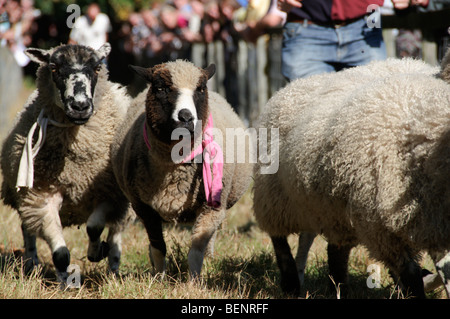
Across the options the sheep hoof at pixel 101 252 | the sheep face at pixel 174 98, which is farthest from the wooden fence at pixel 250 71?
the sheep hoof at pixel 101 252

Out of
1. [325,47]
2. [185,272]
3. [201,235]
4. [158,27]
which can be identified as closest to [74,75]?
[201,235]

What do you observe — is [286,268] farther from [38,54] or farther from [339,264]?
[38,54]

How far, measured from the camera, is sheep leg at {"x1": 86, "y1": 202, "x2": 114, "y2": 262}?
4.27m

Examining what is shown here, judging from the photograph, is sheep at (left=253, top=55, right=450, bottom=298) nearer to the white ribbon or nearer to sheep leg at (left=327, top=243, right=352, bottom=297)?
sheep leg at (left=327, top=243, right=352, bottom=297)

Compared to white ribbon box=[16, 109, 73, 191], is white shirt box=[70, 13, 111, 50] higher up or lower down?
higher up

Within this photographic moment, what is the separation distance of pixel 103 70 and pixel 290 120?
1.52m

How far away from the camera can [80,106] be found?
13.3 feet

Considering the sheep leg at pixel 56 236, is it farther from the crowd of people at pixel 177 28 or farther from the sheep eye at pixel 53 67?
the crowd of people at pixel 177 28

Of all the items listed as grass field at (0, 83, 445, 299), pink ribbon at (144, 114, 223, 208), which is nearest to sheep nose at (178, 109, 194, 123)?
pink ribbon at (144, 114, 223, 208)

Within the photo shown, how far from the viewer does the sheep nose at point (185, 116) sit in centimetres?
356

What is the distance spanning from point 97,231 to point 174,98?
1.18m

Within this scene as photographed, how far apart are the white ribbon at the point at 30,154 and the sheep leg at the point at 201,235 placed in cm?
116

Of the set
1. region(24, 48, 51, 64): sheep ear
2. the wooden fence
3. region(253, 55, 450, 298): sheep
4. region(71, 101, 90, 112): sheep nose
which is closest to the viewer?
region(253, 55, 450, 298): sheep
